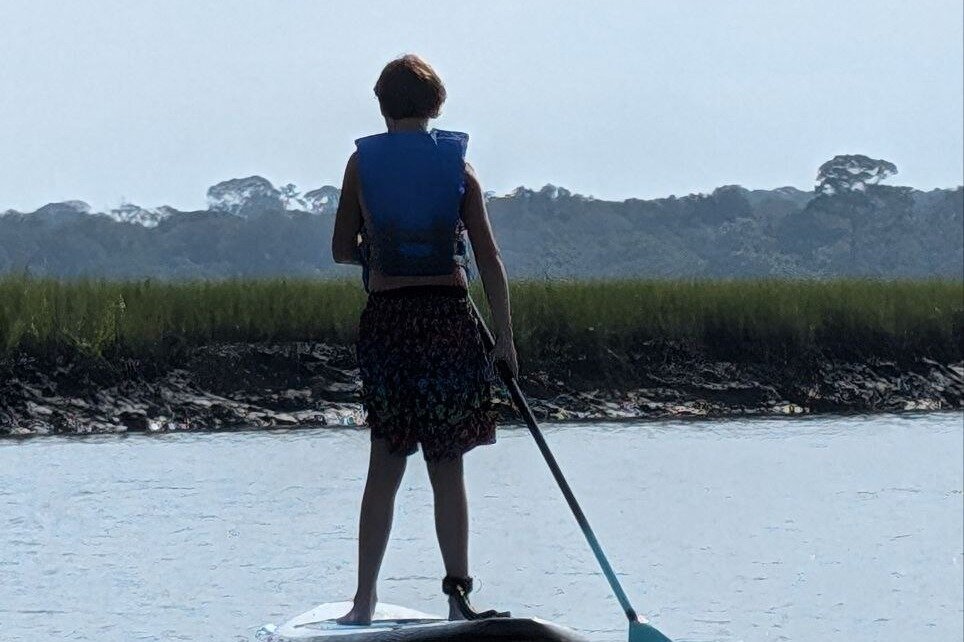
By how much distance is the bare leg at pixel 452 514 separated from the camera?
203 inches

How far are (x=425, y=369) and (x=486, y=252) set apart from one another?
1.09 ft

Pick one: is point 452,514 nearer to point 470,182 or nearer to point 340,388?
point 470,182

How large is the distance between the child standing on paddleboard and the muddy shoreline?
9759 mm

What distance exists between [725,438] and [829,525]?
5034 millimetres

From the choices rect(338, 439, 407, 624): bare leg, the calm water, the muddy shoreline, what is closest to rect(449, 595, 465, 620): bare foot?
rect(338, 439, 407, 624): bare leg

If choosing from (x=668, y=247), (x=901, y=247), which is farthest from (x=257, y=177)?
(x=901, y=247)

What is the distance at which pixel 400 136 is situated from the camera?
503 cm

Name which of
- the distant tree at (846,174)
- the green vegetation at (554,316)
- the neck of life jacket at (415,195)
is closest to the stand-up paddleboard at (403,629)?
the neck of life jacket at (415,195)

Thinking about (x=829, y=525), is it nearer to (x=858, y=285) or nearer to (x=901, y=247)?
(x=858, y=285)

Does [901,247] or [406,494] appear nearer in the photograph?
[406,494]

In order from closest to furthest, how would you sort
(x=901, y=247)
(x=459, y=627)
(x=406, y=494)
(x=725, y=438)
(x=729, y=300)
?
(x=459, y=627), (x=406, y=494), (x=725, y=438), (x=729, y=300), (x=901, y=247)

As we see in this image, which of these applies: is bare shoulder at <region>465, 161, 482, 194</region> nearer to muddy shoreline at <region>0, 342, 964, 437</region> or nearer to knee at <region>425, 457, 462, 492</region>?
knee at <region>425, 457, 462, 492</region>

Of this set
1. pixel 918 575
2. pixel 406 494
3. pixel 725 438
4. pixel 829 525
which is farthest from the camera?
pixel 725 438

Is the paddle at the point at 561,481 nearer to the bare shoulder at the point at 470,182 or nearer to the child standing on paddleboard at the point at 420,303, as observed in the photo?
the child standing on paddleboard at the point at 420,303
